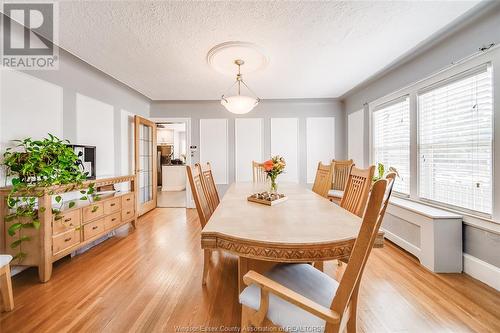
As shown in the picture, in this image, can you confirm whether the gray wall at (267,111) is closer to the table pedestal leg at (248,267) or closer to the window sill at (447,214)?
the window sill at (447,214)

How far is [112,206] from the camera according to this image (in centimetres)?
288

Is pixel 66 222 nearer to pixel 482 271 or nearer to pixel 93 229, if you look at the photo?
pixel 93 229

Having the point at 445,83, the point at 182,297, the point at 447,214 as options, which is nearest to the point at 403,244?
the point at 447,214

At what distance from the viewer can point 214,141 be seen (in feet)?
16.3

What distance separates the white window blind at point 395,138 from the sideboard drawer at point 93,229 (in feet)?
13.7

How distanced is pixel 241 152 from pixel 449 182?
11.8 feet

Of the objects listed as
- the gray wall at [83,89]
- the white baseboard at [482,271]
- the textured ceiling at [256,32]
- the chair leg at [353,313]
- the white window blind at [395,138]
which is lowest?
the white baseboard at [482,271]

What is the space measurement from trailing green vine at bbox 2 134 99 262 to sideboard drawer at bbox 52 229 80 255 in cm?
19

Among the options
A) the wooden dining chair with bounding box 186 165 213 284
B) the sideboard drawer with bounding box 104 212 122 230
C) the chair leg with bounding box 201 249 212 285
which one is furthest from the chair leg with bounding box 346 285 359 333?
→ the sideboard drawer with bounding box 104 212 122 230

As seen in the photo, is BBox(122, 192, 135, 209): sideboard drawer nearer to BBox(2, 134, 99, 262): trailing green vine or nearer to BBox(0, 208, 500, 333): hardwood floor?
BBox(0, 208, 500, 333): hardwood floor

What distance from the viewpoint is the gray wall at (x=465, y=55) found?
1902 millimetres

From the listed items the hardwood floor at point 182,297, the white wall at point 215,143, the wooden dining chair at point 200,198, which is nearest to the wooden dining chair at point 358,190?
the hardwood floor at point 182,297

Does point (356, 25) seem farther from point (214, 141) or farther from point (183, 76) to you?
point (214, 141)

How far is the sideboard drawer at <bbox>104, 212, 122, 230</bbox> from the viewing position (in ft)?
9.03
